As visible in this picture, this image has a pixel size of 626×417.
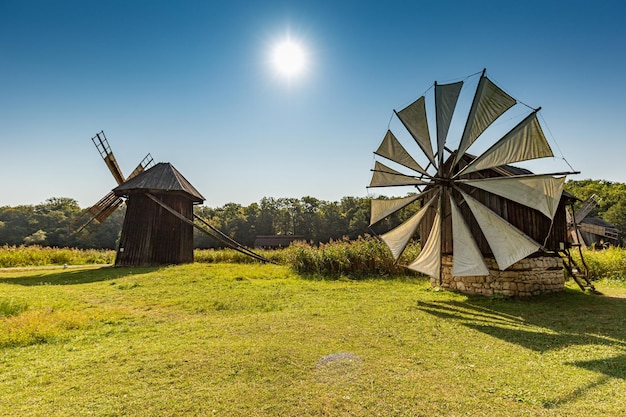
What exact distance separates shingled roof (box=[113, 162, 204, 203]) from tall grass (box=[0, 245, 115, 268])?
599 cm

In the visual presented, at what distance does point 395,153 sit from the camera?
11078 mm

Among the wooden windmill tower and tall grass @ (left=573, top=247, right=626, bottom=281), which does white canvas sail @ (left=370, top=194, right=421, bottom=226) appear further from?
the wooden windmill tower

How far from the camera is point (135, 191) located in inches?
674

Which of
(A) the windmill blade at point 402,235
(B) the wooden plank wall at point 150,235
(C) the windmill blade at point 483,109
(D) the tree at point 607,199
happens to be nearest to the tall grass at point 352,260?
(A) the windmill blade at point 402,235

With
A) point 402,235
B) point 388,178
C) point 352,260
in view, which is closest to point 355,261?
point 352,260

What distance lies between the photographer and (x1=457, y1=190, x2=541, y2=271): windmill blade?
791cm

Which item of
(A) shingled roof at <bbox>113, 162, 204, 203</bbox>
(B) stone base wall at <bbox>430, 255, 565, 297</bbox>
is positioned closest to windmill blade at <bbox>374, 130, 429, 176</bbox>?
(B) stone base wall at <bbox>430, 255, 565, 297</bbox>

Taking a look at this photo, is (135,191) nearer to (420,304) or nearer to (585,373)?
(420,304)

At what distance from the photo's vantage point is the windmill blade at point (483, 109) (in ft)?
28.8

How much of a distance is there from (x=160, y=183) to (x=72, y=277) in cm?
624

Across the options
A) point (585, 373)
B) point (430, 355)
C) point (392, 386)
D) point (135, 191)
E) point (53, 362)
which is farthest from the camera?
point (135, 191)

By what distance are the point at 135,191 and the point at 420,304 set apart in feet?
50.8

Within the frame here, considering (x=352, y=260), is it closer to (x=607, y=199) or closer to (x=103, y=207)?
(x=103, y=207)

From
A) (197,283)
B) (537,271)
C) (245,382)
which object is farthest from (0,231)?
(537,271)
